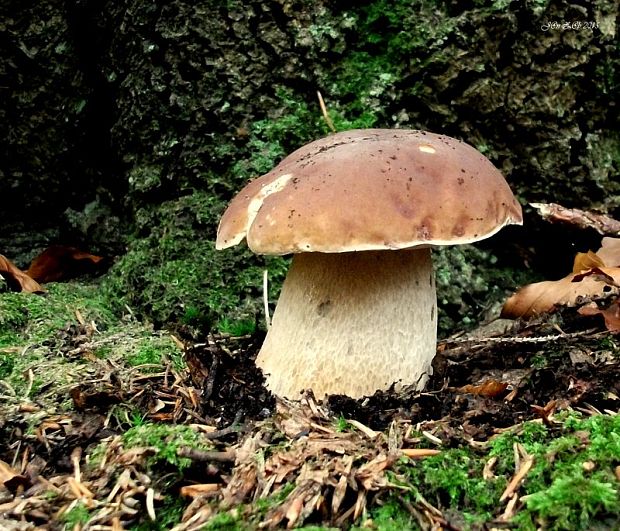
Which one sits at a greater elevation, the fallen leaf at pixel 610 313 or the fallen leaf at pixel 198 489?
the fallen leaf at pixel 198 489

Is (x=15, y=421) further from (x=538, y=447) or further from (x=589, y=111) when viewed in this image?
(x=589, y=111)

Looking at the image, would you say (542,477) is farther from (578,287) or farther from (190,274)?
(190,274)

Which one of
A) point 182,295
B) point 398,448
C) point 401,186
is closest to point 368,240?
point 401,186

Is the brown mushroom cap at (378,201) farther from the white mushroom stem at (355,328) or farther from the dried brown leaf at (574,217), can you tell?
the dried brown leaf at (574,217)

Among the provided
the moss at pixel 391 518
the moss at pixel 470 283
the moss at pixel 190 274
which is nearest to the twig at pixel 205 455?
the moss at pixel 391 518

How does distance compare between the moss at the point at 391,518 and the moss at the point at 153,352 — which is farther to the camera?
the moss at the point at 153,352

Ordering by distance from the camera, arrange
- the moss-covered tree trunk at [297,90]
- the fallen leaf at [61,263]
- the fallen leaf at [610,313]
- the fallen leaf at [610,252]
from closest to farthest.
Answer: the fallen leaf at [610,313] < the fallen leaf at [610,252] < the moss-covered tree trunk at [297,90] < the fallen leaf at [61,263]

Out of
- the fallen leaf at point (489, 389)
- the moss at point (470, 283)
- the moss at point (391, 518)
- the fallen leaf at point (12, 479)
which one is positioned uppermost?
the fallen leaf at point (12, 479)

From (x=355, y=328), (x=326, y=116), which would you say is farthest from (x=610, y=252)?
(x=326, y=116)
